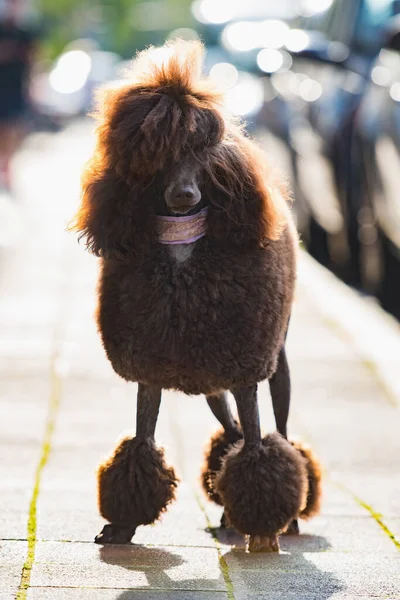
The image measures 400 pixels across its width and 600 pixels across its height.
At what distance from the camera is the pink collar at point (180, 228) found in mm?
4914

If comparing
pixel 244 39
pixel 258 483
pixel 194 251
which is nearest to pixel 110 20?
pixel 244 39

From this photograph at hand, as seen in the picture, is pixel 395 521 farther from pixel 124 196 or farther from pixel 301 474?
pixel 124 196

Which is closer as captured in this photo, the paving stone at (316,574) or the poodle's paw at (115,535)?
the paving stone at (316,574)

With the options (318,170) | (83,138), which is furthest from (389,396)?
(83,138)

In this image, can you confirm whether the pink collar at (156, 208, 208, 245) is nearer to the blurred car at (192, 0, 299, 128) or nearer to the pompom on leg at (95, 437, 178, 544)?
the pompom on leg at (95, 437, 178, 544)

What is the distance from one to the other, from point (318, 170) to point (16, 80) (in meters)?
5.72

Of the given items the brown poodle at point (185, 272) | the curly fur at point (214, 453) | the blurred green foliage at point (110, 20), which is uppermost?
the brown poodle at point (185, 272)

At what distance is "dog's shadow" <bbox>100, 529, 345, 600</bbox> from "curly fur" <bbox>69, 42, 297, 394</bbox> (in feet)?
1.90

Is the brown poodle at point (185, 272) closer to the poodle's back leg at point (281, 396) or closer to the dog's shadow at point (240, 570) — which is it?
the dog's shadow at point (240, 570)

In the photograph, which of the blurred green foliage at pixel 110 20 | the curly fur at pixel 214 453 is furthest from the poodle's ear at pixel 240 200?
the blurred green foliage at pixel 110 20

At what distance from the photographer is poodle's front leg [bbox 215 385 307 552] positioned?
16.5 ft

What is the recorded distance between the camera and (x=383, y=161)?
10.2 meters

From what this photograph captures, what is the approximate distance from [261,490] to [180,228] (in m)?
0.95

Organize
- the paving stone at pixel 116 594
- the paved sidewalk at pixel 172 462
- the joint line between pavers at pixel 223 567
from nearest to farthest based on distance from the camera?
the paving stone at pixel 116 594 → the joint line between pavers at pixel 223 567 → the paved sidewalk at pixel 172 462
